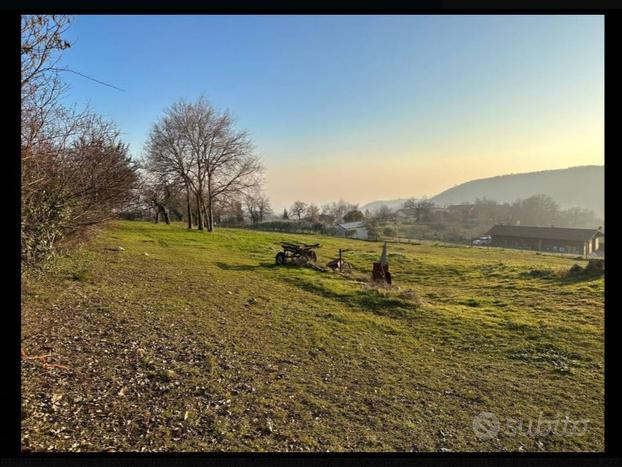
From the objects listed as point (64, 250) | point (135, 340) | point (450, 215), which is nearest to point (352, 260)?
point (450, 215)

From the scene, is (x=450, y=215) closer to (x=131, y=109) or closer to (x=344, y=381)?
(x=344, y=381)

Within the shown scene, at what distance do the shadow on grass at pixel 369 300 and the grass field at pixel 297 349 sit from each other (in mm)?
21

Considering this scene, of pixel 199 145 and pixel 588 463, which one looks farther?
pixel 199 145

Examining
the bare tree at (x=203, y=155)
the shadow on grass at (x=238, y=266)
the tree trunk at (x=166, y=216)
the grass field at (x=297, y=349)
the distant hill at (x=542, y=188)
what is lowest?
the grass field at (x=297, y=349)

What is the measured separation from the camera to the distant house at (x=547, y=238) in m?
1.97

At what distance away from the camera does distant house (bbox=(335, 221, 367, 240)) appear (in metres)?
2.87

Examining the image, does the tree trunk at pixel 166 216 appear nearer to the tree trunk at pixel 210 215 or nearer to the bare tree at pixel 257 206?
the tree trunk at pixel 210 215

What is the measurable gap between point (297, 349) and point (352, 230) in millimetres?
1210

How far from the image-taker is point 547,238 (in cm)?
225

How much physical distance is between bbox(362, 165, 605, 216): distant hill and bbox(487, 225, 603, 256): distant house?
206 millimetres
